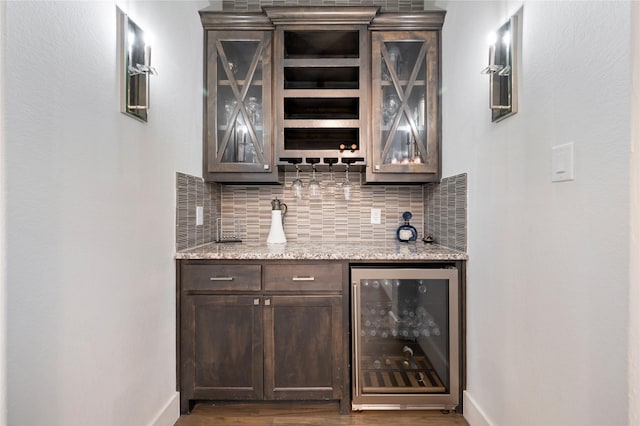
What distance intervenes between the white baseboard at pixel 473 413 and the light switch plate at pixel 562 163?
121 cm

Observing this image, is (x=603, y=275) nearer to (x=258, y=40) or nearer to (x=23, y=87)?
(x=23, y=87)

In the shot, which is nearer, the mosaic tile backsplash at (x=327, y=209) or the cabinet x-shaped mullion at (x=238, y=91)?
the cabinet x-shaped mullion at (x=238, y=91)

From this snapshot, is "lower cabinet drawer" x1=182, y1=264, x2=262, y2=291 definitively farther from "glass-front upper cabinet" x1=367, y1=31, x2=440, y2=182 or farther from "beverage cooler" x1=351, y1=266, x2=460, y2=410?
"glass-front upper cabinet" x1=367, y1=31, x2=440, y2=182

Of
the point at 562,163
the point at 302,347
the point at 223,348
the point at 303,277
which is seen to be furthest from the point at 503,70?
the point at 223,348

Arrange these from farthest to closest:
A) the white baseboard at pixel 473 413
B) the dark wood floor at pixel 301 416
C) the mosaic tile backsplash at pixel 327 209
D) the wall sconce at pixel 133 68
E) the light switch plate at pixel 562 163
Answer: the mosaic tile backsplash at pixel 327 209, the dark wood floor at pixel 301 416, the white baseboard at pixel 473 413, the wall sconce at pixel 133 68, the light switch plate at pixel 562 163

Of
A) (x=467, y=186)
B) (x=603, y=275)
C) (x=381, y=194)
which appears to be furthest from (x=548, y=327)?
(x=381, y=194)

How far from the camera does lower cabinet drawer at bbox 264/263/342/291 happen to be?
1.79m

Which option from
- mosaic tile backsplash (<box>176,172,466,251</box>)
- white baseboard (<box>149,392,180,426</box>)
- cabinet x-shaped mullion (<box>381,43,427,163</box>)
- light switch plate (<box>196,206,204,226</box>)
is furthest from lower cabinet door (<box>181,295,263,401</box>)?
cabinet x-shaped mullion (<box>381,43,427,163</box>)

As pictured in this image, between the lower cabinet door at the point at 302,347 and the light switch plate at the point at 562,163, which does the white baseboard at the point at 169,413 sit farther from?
the light switch plate at the point at 562,163

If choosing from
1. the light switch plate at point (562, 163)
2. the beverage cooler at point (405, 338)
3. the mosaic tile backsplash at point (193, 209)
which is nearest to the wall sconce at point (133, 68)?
the mosaic tile backsplash at point (193, 209)

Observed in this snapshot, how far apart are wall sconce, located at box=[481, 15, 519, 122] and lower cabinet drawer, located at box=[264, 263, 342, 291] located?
1.09m

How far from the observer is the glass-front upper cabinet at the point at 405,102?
2.08 m

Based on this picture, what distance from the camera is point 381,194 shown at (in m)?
2.50

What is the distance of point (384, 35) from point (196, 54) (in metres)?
1.20
